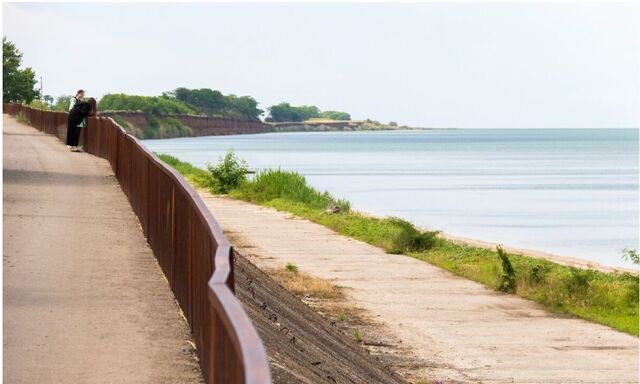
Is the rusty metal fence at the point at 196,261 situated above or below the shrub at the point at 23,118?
above

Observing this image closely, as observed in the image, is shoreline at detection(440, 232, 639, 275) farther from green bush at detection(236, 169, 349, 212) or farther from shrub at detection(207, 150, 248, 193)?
shrub at detection(207, 150, 248, 193)

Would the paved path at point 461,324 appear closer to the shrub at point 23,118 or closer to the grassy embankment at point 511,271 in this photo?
the grassy embankment at point 511,271

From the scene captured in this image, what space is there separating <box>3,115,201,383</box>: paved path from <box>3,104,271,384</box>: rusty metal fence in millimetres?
245

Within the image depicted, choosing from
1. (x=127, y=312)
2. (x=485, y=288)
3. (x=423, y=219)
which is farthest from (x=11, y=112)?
(x=127, y=312)

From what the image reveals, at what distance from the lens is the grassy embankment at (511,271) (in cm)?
2612

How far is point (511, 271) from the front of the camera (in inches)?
1127

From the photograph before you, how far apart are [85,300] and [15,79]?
94.2 metres

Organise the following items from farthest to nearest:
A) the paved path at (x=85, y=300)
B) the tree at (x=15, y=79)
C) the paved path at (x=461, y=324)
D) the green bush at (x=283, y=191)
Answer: the tree at (x=15, y=79) → the green bush at (x=283, y=191) → the paved path at (x=461, y=324) → the paved path at (x=85, y=300)

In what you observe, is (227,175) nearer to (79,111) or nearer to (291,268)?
(79,111)

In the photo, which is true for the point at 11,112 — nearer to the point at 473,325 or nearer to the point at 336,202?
the point at 336,202

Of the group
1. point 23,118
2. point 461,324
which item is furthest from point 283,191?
point 461,324

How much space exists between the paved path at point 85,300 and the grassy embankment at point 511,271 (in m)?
8.70

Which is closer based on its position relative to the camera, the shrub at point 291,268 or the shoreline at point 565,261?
the shrub at point 291,268

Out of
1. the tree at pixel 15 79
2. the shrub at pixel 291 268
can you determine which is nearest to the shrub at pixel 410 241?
the shrub at pixel 291 268
